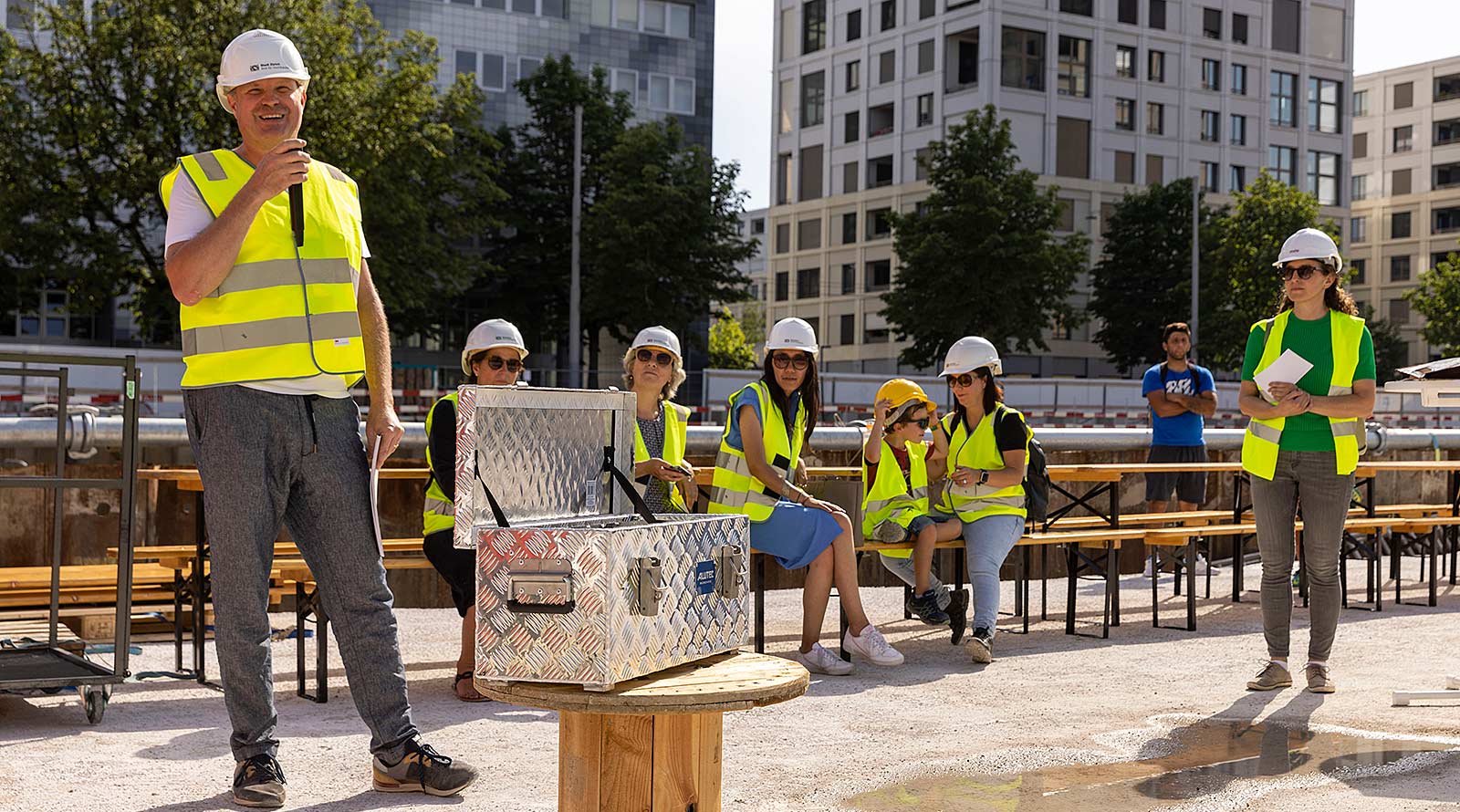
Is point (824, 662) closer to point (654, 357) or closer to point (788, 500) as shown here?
point (788, 500)

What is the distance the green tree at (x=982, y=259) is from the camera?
52.2 meters

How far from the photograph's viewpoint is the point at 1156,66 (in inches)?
2827

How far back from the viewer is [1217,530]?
1116 centimetres

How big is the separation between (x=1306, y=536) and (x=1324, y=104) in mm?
74504

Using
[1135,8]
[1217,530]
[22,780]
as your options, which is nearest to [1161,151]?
[1135,8]

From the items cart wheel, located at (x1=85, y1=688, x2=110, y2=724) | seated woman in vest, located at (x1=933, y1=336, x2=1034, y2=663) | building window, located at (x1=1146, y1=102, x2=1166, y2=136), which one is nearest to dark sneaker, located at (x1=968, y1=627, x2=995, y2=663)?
seated woman in vest, located at (x1=933, y1=336, x2=1034, y2=663)

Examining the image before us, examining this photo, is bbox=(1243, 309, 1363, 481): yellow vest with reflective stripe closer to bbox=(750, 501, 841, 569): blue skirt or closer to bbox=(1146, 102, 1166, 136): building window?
bbox=(750, 501, 841, 569): blue skirt

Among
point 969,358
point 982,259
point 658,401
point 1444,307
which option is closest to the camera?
point 658,401

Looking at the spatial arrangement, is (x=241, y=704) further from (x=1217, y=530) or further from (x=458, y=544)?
(x=1217, y=530)

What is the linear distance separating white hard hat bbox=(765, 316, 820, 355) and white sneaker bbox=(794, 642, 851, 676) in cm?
159

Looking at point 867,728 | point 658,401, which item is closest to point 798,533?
point 658,401

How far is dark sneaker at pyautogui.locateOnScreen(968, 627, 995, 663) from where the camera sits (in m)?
9.05

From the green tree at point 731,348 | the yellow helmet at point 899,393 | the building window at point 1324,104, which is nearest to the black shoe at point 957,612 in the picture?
the yellow helmet at point 899,393

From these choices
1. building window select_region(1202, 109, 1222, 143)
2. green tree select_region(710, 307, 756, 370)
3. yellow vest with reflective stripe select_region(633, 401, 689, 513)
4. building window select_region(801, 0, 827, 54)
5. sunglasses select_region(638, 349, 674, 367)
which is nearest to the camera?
yellow vest with reflective stripe select_region(633, 401, 689, 513)
